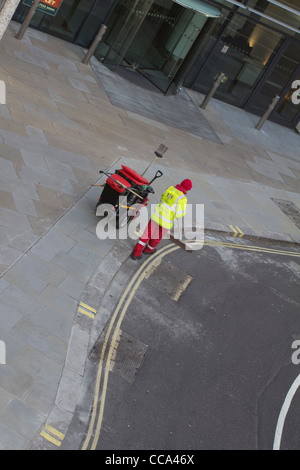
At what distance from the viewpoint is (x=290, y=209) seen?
19547 mm

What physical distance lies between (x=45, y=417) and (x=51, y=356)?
1155mm

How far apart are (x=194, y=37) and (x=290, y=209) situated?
783 cm

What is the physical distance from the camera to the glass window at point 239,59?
81.6ft

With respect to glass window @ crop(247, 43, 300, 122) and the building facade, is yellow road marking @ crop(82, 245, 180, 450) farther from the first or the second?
glass window @ crop(247, 43, 300, 122)

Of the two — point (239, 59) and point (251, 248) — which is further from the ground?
point (239, 59)

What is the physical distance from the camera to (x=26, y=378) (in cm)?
890

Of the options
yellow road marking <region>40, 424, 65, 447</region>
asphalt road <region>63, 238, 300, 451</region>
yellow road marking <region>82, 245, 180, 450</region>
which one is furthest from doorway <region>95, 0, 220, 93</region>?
yellow road marking <region>40, 424, 65, 447</region>

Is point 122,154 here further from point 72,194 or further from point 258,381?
point 258,381

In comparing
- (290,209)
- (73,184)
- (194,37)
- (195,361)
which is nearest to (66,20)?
(194,37)

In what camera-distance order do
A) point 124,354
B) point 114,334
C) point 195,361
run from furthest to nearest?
point 195,361, point 114,334, point 124,354

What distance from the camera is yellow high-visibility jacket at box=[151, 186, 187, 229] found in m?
12.5

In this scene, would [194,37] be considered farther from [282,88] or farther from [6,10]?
[6,10]

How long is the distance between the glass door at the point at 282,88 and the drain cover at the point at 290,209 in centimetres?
874

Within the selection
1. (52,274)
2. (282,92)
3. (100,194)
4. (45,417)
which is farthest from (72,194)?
(282,92)
